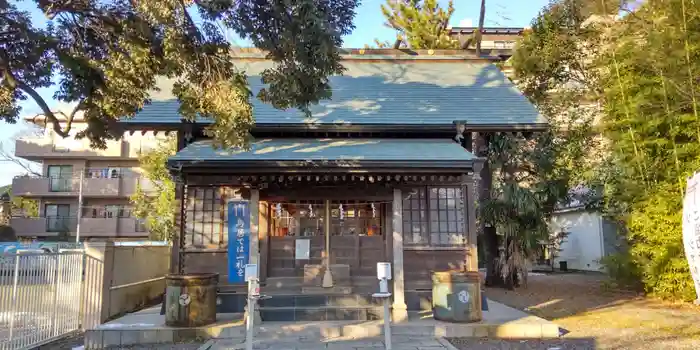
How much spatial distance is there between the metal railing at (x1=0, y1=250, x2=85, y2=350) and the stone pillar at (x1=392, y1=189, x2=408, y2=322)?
233 inches

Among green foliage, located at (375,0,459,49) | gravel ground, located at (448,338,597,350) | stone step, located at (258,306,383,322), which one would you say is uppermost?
green foliage, located at (375,0,459,49)

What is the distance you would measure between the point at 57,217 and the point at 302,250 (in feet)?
86.4

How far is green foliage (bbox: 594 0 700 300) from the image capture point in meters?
10.1

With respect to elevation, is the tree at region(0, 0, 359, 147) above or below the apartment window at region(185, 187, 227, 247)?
above

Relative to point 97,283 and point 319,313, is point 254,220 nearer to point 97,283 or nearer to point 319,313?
point 319,313

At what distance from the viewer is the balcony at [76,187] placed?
2939 centimetres

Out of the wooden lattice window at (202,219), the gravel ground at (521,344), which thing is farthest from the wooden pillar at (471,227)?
the wooden lattice window at (202,219)

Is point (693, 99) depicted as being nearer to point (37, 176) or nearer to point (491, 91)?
point (491, 91)

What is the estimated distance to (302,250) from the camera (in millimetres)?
10172

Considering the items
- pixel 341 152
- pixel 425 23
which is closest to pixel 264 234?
pixel 341 152

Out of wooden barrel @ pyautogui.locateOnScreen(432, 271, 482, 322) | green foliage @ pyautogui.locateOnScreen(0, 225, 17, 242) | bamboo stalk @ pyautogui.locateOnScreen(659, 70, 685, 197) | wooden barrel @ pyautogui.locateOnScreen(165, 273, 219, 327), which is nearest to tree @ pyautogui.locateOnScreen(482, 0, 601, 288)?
bamboo stalk @ pyautogui.locateOnScreen(659, 70, 685, 197)

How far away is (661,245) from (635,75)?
4173mm

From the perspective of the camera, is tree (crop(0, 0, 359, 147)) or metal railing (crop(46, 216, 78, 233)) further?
metal railing (crop(46, 216, 78, 233))

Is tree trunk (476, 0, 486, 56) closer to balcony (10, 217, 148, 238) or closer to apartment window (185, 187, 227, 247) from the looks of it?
apartment window (185, 187, 227, 247)
